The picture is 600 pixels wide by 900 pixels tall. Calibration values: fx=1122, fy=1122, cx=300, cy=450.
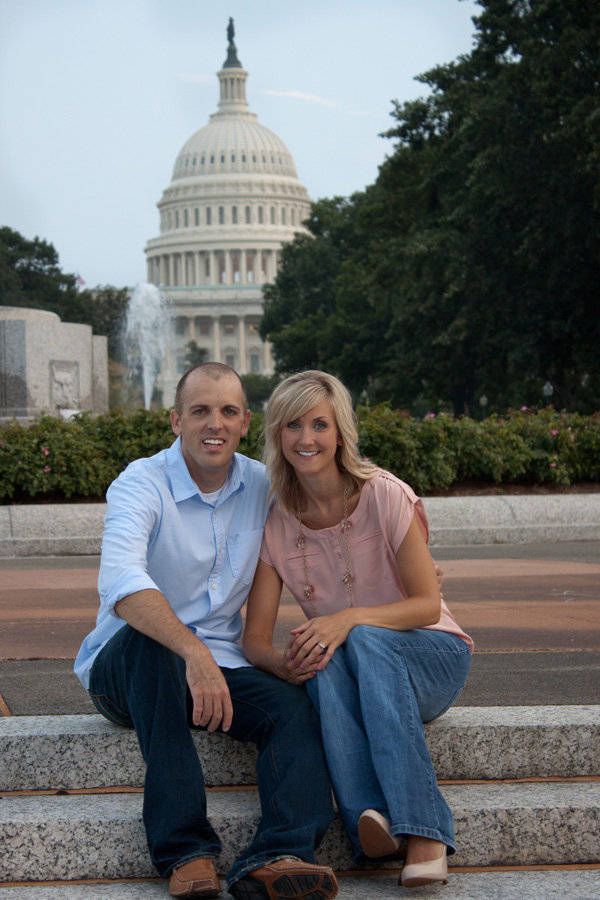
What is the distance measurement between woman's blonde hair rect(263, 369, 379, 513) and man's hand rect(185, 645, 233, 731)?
0.56 metres

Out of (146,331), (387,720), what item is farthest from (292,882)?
(146,331)

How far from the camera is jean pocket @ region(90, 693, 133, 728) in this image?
9.94 feet

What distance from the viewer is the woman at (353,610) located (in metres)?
2.73

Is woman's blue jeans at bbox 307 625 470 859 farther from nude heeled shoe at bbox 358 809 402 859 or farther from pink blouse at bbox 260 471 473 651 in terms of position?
pink blouse at bbox 260 471 473 651

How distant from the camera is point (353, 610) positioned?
3.00 m

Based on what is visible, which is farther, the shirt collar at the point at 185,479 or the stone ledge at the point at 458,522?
the stone ledge at the point at 458,522

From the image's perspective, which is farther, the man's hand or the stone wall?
the stone wall

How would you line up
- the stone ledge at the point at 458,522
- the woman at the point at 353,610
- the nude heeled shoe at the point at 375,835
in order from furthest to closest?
the stone ledge at the point at 458,522 < the woman at the point at 353,610 < the nude heeled shoe at the point at 375,835

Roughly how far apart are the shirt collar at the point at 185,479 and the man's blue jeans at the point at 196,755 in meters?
0.42

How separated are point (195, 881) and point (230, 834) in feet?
0.82

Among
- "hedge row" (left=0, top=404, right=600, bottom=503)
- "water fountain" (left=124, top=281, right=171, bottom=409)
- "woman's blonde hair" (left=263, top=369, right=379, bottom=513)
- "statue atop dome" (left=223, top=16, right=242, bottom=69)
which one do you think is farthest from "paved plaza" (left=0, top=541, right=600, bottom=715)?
"statue atop dome" (left=223, top=16, right=242, bottom=69)

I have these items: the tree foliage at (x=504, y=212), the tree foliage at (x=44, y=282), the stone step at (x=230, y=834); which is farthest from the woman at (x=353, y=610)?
the tree foliage at (x=44, y=282)

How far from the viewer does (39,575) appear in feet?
23.6

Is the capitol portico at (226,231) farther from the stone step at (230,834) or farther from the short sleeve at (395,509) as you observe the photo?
the stone step at (230,834)
